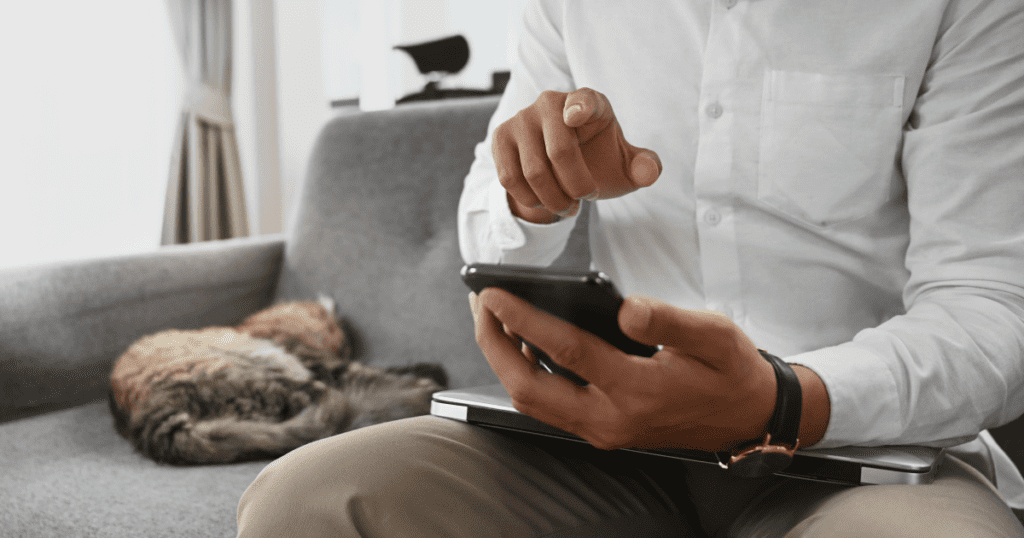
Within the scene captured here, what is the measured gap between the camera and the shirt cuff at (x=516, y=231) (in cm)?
70

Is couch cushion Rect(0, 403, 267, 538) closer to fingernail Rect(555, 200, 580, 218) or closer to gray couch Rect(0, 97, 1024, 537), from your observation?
gray couch Rect(0, 97, 1024, 537)

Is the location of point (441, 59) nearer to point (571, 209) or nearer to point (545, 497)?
point (571, 209)

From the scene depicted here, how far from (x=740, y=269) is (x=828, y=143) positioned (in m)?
0.16

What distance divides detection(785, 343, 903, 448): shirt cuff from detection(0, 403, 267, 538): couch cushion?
58cm

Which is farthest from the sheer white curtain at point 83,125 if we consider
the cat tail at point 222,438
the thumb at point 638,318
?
the thumb at point 638,318

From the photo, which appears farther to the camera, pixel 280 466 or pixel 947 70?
pixel 947 70

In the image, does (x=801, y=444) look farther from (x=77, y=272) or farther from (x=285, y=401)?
(x=77, y=272)

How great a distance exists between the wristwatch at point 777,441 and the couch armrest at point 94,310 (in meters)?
1.01

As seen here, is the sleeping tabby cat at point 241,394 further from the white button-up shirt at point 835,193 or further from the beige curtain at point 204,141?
the beige curtain at point 204,141

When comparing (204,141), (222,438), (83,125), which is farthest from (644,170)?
(204,141)

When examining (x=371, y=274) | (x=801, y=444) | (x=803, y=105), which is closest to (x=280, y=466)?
(x=801, y=444)

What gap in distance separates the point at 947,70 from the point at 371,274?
929 mm

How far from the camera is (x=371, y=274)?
1257 millimetres

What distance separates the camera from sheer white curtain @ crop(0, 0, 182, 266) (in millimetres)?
1931
